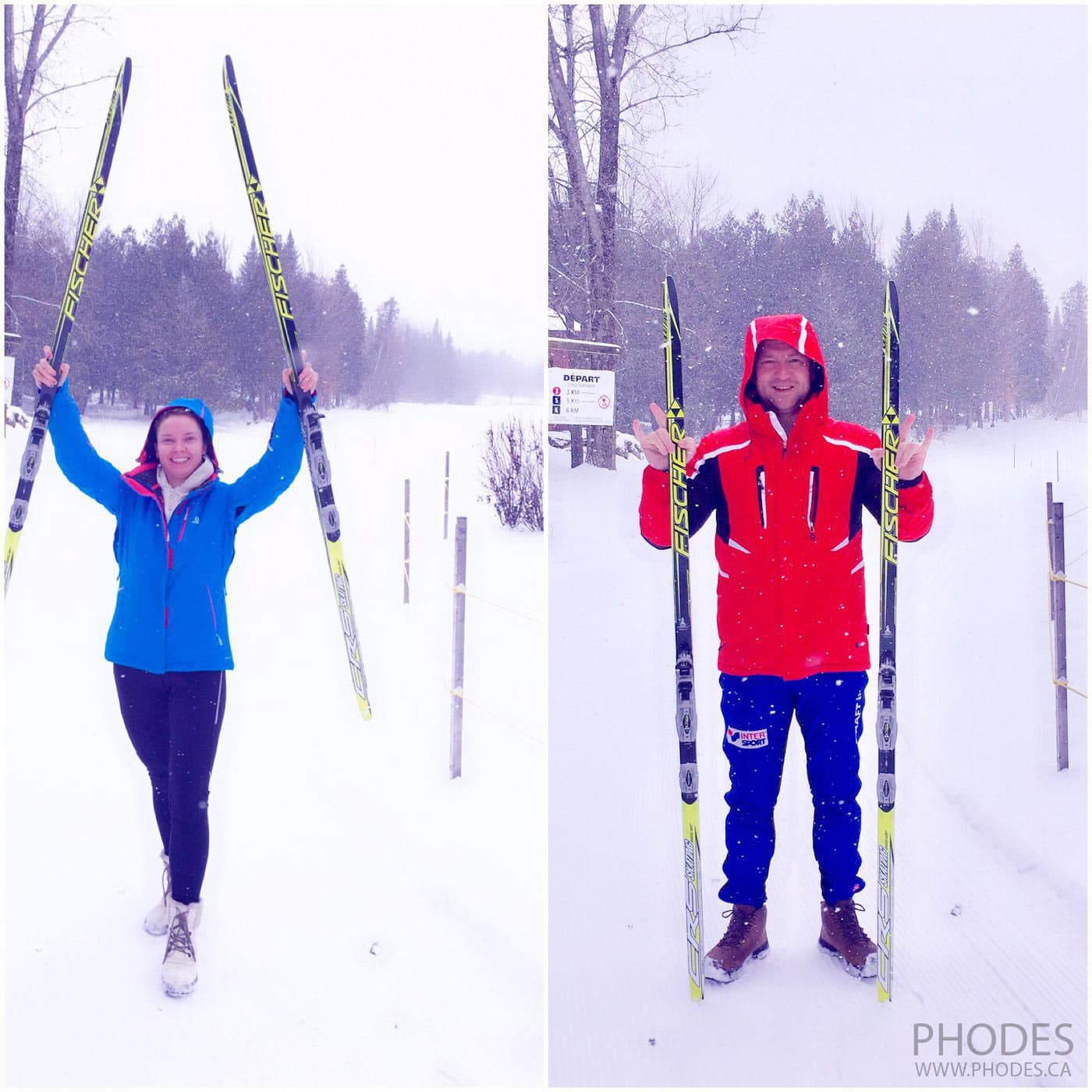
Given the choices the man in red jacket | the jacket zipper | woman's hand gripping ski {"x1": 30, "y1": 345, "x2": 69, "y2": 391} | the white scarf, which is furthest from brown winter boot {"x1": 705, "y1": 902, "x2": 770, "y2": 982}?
woman's hand gripping ski {"x1": 30, "y1": 345, "x2": 69, "y2": 391}

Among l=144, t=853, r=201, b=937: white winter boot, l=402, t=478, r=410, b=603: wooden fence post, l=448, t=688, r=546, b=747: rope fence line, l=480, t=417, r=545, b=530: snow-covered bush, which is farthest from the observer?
l=480, t=417, r=545, b=530: snow-covered bush

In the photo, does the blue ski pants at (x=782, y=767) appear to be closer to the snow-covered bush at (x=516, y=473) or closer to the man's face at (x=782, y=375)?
the man's face at (x=782, y=375)

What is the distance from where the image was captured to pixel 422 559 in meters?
5.89

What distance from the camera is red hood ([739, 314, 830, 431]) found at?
198cm

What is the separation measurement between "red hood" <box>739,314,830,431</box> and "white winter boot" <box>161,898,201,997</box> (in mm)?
1983

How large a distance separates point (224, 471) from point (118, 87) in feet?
3.48

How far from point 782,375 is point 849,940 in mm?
1472

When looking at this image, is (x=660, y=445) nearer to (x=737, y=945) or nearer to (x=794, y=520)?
(x=794, y=520)

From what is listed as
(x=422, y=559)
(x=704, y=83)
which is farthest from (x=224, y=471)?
(x=422, y=559)

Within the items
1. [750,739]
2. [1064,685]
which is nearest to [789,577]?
[750,739]

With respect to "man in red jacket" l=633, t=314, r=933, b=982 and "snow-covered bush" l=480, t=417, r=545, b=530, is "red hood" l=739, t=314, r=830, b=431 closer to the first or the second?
"man in red jacket" l=633, t=314, r=933, b=982

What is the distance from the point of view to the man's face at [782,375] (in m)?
2.02

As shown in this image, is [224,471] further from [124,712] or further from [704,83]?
[704,83]
